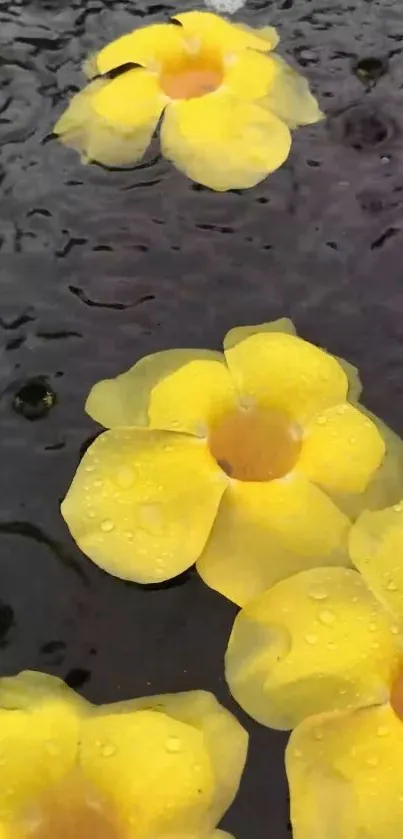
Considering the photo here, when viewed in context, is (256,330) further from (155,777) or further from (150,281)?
(155,777)

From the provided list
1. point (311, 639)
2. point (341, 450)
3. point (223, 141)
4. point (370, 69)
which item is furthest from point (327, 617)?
point (370, 69)

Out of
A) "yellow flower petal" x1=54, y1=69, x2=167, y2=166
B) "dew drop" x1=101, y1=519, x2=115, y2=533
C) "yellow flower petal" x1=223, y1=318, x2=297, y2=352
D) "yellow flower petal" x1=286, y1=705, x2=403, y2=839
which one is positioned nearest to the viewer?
"yellow flower petal" x1=286, y1=705, x2=403, y2=839

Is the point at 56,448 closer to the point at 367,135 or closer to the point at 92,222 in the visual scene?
the point at 92,222

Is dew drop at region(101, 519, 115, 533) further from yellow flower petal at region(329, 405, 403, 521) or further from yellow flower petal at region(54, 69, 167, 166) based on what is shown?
yellow flower petal at region(54, 69, 167, 166)

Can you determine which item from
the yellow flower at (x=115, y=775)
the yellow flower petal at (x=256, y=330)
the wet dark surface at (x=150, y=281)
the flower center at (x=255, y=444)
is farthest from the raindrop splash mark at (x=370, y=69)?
the yellow flower at (x=115, y=775)

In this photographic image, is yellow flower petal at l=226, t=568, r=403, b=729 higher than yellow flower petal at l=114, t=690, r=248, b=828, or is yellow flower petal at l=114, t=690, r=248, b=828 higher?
yellow flower petal at l=226, t=568, r=403, b=729

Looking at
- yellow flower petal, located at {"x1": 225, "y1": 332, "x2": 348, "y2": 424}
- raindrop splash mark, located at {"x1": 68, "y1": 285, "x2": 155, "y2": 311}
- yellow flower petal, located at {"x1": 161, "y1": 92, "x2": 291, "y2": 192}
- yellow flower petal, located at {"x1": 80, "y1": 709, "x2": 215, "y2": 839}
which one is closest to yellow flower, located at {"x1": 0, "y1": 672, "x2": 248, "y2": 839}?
yellow flower petal, located at {"x1": 80, "y1": 709, "x2": 215, "y2": 839}

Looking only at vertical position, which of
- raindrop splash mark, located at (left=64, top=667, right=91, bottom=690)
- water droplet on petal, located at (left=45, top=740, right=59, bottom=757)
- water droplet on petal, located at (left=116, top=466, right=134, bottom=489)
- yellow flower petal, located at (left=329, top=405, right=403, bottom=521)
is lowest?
raindrop splash mark, located at (left=64, top=667, right=91, bottom=690)

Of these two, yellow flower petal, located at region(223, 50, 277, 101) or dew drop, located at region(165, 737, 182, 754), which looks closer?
dew drop, located at region(165, 737, 182, 754)

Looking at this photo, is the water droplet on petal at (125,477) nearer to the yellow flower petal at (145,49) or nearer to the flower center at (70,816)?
the flower center at (70,816)
